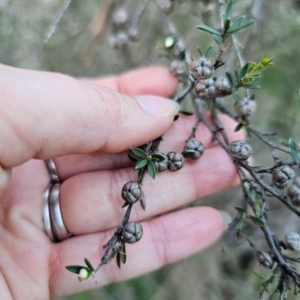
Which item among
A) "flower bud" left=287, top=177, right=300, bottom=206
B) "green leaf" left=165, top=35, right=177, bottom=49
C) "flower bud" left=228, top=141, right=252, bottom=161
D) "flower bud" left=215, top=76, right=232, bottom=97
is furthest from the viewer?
"green leaf" left=165, top=35, right=177, bottom=49

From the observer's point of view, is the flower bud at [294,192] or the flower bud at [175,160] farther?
the flower bud at [175,160]

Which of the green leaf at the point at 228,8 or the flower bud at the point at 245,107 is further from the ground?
the green leaf at the point at 228,8

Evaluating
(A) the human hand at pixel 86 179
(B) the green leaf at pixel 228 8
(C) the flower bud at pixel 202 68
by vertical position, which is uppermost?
(B) the green leaf at pixel 228 8

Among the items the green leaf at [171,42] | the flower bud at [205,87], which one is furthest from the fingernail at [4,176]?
the green leaf at [171,42]

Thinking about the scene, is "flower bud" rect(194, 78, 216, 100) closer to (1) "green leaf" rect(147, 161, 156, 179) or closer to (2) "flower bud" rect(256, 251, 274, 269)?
(1) "green leaf" rect(147, 161, 156, 179)

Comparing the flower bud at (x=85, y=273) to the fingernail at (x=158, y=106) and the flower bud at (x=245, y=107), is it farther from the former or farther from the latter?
the flower bud at (x=245, y=107)

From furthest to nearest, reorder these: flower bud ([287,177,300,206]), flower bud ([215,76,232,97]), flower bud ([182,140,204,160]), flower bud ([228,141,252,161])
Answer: flower bud ([182,140,204,160])
flower bud ([215,76,232,97])
flower bud ([228,141,252,161])
flower bud ([287,177,300,206])

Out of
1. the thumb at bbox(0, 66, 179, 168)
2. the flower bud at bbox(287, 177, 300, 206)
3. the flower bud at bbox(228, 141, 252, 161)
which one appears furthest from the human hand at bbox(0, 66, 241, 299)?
the flower bud at bbox(287, 177, 300, 206)
